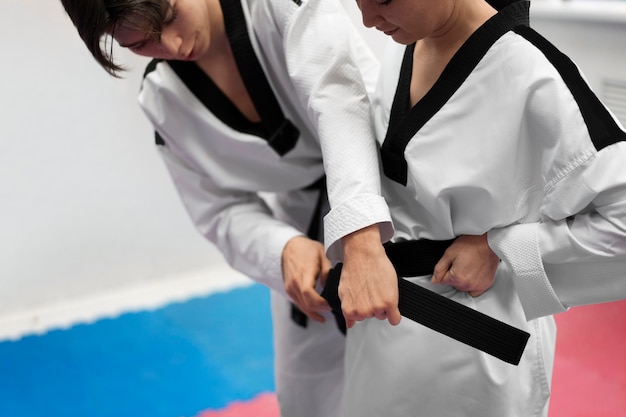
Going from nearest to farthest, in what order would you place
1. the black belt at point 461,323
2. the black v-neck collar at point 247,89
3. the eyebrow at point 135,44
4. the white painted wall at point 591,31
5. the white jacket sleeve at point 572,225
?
the white jacket sleeve at point 572,225, the black belt at point 461,323, the eyebrow at point 135,44, the black v-neck collar at point 247,89, the white painted wall at point 591,31

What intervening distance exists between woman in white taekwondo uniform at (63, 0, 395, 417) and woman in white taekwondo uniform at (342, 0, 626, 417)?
0.09m

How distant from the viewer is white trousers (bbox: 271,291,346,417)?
5.46ft

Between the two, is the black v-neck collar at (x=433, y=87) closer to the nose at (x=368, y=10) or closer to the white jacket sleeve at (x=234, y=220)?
the nose at (x=368, y=10)

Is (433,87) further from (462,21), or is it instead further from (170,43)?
(170,43)

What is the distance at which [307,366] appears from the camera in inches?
66.2

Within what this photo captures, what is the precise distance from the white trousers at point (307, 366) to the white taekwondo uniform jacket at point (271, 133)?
0.23 m

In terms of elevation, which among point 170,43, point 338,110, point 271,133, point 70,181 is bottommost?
point 70,181

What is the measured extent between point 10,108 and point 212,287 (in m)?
1.02

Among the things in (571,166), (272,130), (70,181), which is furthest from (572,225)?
(70,181)

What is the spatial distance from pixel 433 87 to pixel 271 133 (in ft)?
1.39

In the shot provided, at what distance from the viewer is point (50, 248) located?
2990mm

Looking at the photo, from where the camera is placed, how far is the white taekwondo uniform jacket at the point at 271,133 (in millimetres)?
1167

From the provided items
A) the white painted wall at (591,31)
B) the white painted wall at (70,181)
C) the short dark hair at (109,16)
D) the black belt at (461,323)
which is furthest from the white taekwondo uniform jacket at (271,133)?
the white painted wall at (591,31)

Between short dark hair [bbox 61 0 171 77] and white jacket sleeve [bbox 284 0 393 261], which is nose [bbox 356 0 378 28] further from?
short dark hair [bbox 61 0 171 77]
